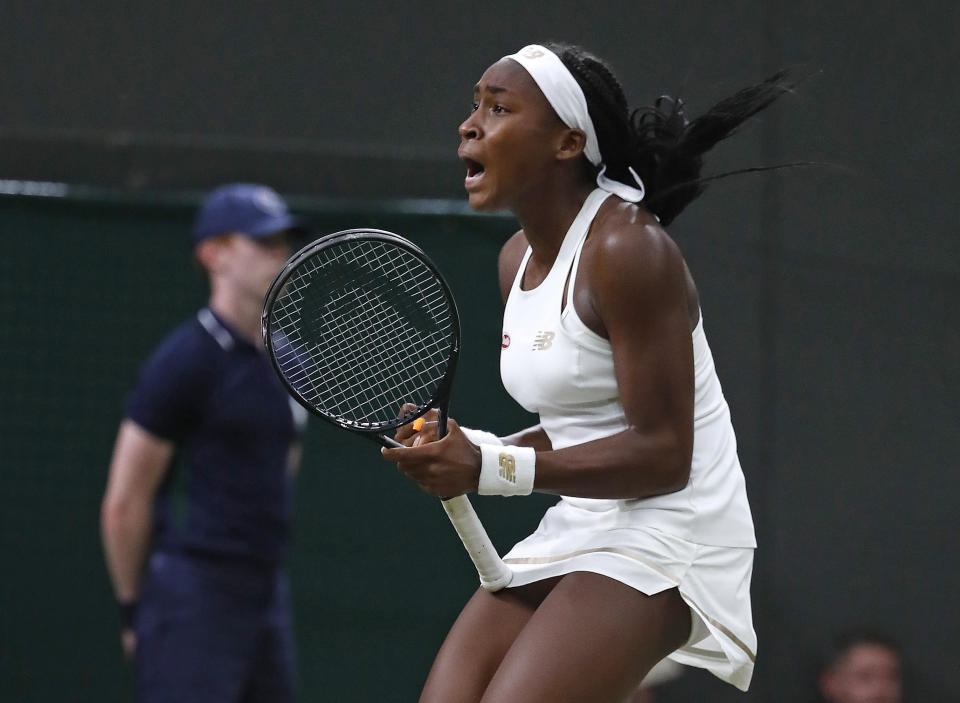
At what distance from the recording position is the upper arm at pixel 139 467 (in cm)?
308

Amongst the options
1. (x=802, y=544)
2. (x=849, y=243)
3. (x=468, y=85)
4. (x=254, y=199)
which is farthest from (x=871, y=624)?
(x=254, y=199)

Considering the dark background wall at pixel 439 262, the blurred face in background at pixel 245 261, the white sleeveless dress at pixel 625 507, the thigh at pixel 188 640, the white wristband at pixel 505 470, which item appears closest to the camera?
the white wristband at pixel 505 470

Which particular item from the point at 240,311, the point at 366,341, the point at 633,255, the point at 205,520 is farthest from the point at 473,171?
the point at 205,520

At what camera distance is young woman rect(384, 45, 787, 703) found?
2152 millimetres

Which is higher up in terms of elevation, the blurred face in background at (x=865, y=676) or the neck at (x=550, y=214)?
the neck at (x=550, y=214)

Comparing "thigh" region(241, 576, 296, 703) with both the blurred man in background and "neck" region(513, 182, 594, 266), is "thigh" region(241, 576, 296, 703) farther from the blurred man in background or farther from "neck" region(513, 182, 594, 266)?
the blurred man in background

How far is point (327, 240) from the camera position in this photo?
2.22m

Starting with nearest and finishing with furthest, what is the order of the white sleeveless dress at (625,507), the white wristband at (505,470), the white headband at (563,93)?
1. the white wristband at (505,470)
2. the white sleeveless dress at (625,507)
3. the white headband at (563,93)

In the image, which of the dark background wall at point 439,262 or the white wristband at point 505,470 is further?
the dark background wall at point 439,262

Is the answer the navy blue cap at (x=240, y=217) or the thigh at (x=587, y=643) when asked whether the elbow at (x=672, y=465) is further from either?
the navy blue cap at (x=240, y=217)

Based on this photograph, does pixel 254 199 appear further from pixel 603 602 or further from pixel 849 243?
pixel 849 243

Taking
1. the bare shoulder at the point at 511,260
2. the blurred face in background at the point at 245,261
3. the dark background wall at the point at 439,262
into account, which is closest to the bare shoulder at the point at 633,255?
the bare shoulder at the point at 511,260

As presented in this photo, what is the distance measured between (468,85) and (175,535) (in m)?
1.96

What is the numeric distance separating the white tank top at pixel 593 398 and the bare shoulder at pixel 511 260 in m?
0.20
